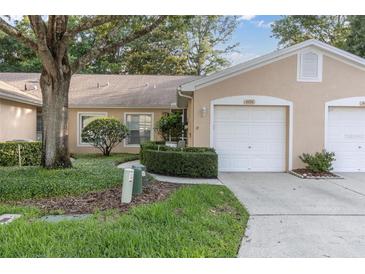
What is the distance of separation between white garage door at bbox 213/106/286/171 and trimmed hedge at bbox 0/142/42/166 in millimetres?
6774

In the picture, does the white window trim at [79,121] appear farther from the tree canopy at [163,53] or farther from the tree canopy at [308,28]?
the tree canopy at [308,28]

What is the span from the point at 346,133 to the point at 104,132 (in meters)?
10.1

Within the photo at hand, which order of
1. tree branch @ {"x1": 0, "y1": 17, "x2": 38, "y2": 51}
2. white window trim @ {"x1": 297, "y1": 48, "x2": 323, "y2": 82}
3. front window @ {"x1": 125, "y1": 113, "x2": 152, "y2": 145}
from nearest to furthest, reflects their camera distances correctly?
tree branch @ {"x1": 0, "y1": 17, "x2": 38, "y2": 51} → white window trim @ {"x1": 297, "y1": 48, "x2": 323, "y2": 82} → front window @ {"x1": 125, "y1": 113, "x2": 152, "y2": 145}

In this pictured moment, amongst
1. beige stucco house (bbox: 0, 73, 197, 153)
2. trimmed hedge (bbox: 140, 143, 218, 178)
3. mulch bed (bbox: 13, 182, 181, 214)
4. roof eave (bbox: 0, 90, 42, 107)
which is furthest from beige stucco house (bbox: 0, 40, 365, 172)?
roof eave (bbox: 0, 90, 42, 107)

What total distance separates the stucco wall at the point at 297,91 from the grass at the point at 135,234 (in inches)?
230

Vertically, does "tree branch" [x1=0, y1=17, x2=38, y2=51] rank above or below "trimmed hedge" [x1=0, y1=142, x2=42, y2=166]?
above

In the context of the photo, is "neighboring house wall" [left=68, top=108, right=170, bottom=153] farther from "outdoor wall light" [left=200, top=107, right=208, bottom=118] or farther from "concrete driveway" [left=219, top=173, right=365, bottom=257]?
"concrete driveway" [left=219, top=173, right=365, bottom=257]

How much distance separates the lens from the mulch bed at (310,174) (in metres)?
10.3

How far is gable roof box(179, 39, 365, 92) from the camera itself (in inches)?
433

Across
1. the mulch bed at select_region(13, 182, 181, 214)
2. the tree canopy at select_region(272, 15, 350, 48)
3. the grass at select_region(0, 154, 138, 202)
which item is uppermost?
the tree canopy at select_region(272, 15, 350, 48)

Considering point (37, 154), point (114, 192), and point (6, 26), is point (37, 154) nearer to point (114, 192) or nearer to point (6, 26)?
point (6, 26)

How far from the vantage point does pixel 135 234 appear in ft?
14.5
